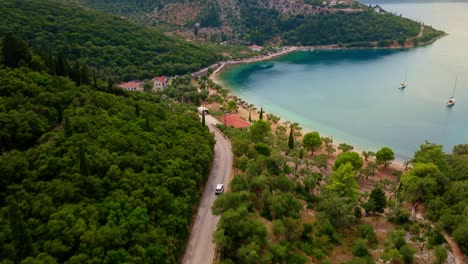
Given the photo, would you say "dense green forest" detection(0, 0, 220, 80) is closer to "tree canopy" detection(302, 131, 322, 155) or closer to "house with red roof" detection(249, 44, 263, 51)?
"house with red roof" detection(249, 44, 263, 51)

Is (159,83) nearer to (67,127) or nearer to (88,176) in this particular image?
(67,127)

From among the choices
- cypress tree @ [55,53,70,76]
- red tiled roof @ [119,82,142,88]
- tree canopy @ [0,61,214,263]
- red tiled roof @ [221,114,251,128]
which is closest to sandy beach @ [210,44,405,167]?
red tiled roof @ [221,114,251,128]

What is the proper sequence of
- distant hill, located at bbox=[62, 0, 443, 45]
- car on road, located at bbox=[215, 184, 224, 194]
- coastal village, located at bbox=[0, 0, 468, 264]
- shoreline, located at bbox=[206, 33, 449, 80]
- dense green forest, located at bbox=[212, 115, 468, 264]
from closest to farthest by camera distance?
coastal village, located at bbox=[0, 0, 468, 264] < dense green forest, located at bbox=[212, 115, 468, 264] < car on road, located at bbox=[215, 184, 224, 194] < shoreline, located at bbox=[206, 33, 449, 80] < distant hill, located at bbox=[62, 0, 443, 45]

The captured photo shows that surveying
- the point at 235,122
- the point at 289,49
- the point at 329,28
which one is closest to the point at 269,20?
the point at 289,49

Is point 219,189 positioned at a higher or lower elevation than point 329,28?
lower

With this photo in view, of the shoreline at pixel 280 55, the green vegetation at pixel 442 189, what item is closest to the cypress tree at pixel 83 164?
the green vegetation at pixel 442 189

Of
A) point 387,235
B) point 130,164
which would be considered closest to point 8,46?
point 130,164

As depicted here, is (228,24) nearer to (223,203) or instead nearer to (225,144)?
(225,144)
